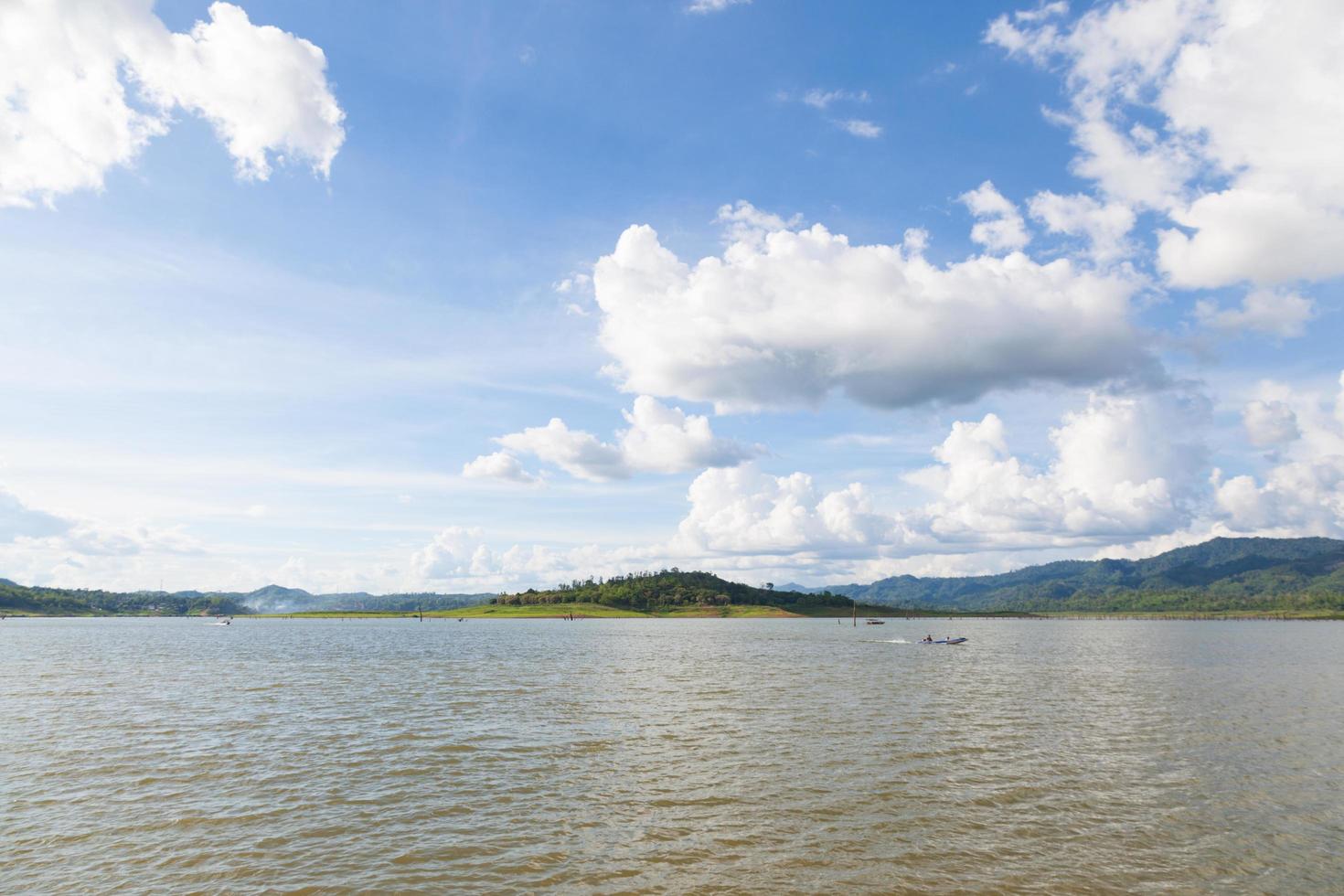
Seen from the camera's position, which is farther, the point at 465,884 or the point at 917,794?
the point at 917,794

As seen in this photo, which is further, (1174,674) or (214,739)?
(1174,674)

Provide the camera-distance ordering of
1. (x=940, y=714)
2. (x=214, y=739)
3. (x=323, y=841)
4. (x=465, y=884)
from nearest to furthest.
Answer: (x=465, y=884), (x=323, y=841), (x=214, y=739), (x=940, y=714)

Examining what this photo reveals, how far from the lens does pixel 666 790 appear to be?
3647 centimetres

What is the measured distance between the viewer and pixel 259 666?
106 metres

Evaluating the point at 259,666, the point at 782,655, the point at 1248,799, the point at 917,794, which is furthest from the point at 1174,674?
the point at 259,666

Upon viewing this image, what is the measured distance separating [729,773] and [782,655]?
95871 mm

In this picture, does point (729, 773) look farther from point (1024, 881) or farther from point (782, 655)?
point (782, 655)

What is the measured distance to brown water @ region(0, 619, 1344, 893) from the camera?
26.3m

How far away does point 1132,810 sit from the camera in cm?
3416

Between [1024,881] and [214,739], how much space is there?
4813 cm

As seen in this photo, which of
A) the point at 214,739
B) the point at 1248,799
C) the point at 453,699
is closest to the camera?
the point at 1248,799

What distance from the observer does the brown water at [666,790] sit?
26.3 m

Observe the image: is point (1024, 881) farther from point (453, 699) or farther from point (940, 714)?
point (453, 699)

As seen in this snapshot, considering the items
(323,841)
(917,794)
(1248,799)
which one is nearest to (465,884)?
(323,841)
